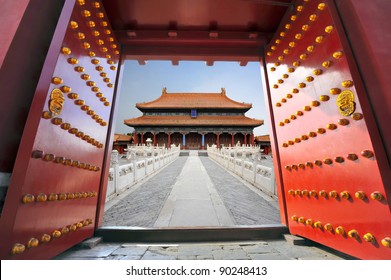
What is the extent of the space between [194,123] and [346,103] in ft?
102

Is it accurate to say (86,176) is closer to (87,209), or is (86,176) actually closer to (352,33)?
(87,209)

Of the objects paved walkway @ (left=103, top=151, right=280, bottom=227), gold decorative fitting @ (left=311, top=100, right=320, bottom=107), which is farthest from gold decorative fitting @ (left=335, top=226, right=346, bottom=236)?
paved walkway @ (left=103, top=151, right=280, bottom=227)

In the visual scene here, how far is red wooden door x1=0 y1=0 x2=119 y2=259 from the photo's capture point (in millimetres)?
1206

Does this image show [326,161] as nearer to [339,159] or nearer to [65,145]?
[339,159]

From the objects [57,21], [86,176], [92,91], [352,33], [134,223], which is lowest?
[134,223]

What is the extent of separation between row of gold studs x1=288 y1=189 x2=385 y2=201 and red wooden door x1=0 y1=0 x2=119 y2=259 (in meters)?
2.14

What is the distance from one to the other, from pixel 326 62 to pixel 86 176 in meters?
2.40

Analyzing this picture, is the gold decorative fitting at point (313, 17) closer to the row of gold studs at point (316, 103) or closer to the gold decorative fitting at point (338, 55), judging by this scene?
the gold decorative fitting at point (338, 55)

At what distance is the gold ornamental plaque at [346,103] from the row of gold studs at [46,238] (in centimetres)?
229

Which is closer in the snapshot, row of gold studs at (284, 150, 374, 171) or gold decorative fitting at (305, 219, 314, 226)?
row of gold studs at (284, 150, 374, 171)

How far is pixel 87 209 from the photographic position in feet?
6.64

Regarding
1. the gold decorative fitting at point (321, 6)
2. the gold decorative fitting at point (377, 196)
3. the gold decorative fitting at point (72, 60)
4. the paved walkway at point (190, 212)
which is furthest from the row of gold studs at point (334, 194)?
the gold decorative fitting at point (72, 60)

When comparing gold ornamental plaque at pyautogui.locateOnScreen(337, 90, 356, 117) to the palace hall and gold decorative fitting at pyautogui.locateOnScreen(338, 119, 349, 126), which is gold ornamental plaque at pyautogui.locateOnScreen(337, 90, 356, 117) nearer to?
gold decorative fitting at pyautogui.locateOnScreen(338, 119, 349, 126)
